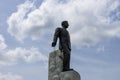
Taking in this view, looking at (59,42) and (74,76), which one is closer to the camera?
(74,76)

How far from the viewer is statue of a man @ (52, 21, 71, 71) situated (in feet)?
54.8

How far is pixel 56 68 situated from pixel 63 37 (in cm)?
141

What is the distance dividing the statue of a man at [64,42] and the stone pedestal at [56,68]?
0.20 meters

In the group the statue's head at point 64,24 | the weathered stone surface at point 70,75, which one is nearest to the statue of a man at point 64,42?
the statue's head at point 64,24

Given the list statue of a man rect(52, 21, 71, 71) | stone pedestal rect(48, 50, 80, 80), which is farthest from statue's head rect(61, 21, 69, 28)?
stone pedestal rect(48, 50, 80, 80)

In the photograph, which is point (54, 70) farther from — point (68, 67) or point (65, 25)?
point (65, 25)

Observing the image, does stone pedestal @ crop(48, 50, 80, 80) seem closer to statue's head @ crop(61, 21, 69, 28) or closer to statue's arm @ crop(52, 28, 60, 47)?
statue's arm @ crop(52, 28, 60, 47)

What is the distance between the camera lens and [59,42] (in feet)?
56.7

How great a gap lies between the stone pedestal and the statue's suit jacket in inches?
15.6

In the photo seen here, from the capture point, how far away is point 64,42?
55.9 feet

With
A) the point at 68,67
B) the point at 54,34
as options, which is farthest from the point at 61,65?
the point at 54,34

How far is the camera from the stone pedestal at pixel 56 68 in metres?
16.2

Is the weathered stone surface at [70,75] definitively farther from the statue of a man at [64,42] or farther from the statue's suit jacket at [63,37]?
the statue's suit jacket at [63,37]

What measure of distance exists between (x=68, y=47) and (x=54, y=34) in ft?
2.75
